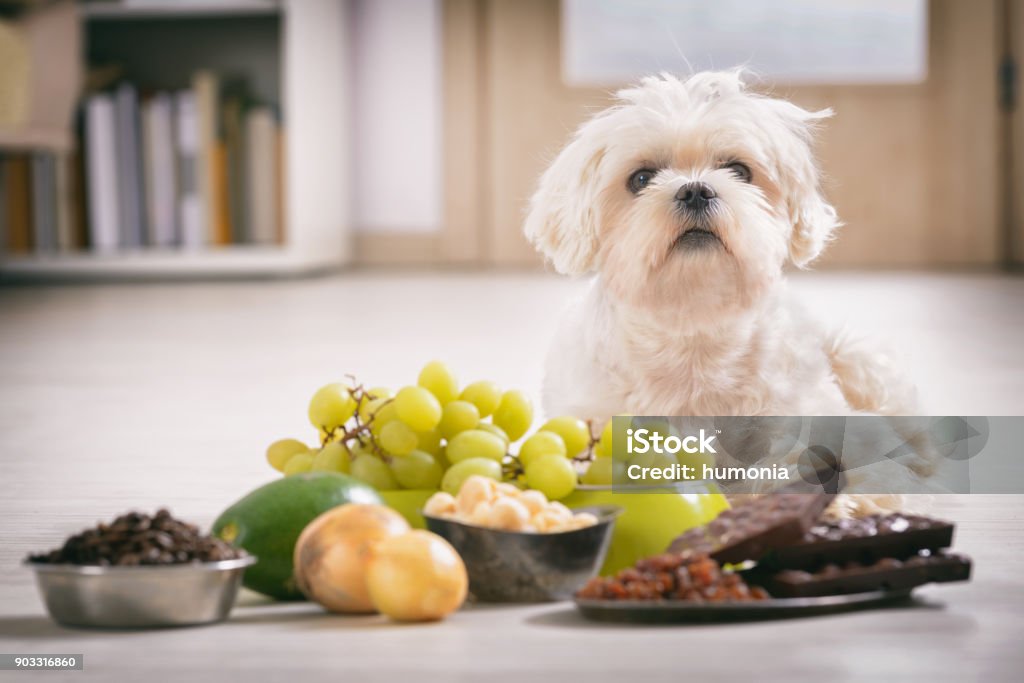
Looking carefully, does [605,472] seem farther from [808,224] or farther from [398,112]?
[398,112]

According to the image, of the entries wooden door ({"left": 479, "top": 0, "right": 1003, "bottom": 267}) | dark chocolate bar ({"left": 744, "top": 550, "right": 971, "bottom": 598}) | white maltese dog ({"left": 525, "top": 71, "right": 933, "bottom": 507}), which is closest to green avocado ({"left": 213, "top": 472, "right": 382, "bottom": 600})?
dark chocolate bar ({"left": 744, "top": 550, "right": 971, "bottom": 598})

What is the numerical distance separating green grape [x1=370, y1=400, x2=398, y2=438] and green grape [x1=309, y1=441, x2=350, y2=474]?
37mm

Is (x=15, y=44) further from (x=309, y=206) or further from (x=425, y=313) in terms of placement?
(x=425, y=313)

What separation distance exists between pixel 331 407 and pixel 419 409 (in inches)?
5.5

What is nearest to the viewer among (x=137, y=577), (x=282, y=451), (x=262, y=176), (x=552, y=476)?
(x=137, y=577)

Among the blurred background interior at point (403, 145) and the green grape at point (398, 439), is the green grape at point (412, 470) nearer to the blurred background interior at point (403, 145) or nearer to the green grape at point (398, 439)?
the green grape at point (398, 439)

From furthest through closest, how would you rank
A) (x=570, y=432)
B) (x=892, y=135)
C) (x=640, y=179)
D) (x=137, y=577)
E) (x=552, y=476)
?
(x=892, y=135) < (x=640, y=179) < (x=570, y=432) < (x=552, y=476) < (x=137, y=577)

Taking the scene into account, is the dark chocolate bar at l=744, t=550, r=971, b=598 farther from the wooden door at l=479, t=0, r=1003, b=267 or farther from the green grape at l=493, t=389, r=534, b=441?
the wooden door at l=479, t=0, r=1003, b=267

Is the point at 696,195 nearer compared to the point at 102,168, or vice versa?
the point at 696,195

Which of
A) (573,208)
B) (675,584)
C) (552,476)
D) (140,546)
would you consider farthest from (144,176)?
(675,584)

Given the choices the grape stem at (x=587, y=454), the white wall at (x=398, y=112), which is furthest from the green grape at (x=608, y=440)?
the white wall at (x=398, y=112)

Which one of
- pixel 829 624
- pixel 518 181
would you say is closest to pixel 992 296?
pixel 518 181

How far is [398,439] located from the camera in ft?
4.68

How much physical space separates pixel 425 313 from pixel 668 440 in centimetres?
292
